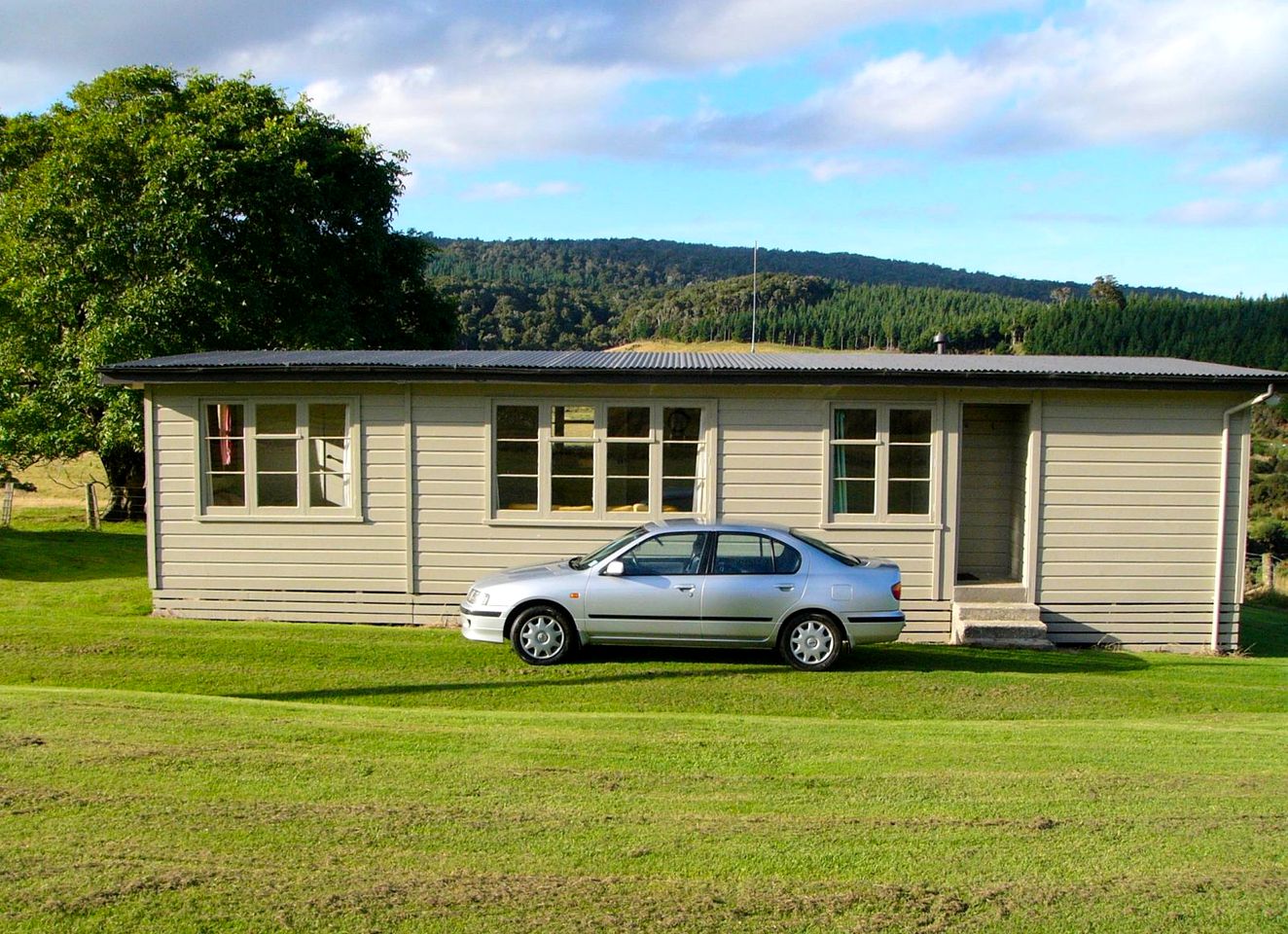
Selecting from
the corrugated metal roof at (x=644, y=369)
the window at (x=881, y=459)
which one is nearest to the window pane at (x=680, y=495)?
the corrugated metal roof at (x=644, y=369)

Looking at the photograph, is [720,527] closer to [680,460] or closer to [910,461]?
[680,460]

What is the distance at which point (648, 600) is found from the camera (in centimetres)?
982

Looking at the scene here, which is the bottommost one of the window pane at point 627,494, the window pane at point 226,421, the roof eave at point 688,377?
the window pane at point 627,494

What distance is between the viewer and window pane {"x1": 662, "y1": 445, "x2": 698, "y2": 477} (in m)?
12.6

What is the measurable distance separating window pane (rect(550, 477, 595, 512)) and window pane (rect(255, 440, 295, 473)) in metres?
3.25

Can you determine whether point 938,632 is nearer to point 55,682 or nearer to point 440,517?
point 440,517

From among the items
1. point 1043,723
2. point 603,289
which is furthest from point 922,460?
point 603,289

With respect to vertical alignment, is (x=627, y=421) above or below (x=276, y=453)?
above

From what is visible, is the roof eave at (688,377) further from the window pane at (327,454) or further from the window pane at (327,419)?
the window pane at (327,454)

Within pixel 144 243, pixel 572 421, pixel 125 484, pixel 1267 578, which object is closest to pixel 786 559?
pixel 572 421

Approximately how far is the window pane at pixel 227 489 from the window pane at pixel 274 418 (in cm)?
69

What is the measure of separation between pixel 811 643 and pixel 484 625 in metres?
3.14

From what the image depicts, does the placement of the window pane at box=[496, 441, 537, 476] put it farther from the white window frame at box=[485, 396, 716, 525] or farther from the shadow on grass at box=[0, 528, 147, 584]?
the shadow on grass at box=[0, 528, 147, 584]

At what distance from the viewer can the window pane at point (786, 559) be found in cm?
987
